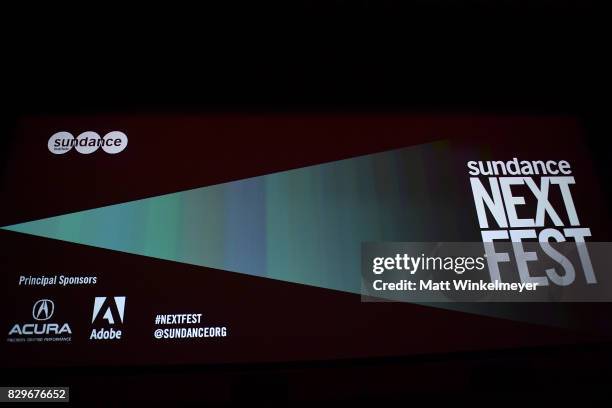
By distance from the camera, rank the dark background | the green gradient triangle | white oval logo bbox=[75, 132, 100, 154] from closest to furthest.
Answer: the dark background, the green gradient triangle, white oval logo bbox=[75, 132, 100, 154]

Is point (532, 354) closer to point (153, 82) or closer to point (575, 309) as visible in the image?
point (575, 309)

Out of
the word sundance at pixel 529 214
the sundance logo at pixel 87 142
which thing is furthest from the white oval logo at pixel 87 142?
the word sundance at pixel 529 214

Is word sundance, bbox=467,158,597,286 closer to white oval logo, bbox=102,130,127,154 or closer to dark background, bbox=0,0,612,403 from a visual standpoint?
dark background, bbox=0,0,612,403

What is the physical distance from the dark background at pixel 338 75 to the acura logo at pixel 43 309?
25cm

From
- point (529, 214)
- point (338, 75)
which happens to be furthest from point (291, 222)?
point (529, 214)

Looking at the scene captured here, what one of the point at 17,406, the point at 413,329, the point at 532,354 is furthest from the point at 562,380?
the point at 17,406

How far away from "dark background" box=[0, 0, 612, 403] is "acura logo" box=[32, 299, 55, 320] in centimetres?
25

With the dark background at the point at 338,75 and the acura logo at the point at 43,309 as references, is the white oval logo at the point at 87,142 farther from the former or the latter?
the acura logo at the point at 43,309

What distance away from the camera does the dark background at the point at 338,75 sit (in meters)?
1.61

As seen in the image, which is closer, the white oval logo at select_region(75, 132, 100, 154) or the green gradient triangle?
the green gradient triangle

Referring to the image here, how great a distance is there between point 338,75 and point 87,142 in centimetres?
84

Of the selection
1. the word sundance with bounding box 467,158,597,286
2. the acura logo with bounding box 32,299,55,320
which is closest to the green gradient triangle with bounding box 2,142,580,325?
the word sundance with bounding box 467,158,597,286

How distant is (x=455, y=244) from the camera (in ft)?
5.80

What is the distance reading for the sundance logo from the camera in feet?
6.24
